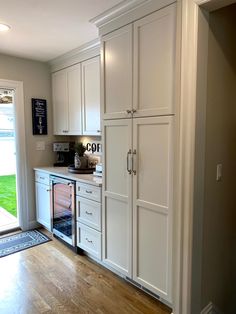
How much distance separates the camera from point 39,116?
11.6ft

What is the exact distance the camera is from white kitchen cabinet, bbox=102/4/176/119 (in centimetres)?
171

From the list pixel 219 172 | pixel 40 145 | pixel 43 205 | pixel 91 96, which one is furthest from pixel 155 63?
pixel 43 205

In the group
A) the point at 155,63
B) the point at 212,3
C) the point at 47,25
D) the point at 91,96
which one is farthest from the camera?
the point at 91,96

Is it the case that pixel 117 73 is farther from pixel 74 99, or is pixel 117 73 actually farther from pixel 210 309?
pixel 210 309

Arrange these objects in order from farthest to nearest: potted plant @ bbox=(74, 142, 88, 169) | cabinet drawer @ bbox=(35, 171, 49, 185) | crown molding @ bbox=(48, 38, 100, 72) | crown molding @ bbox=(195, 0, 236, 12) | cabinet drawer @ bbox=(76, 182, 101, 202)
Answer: cabinet drawer @ bbox=(35, 171, 49, 185)
potted plant @ bbox=(74, 142, 88, 169)
crown molding @ bbox=(48, 38, 100, 72)
cabinet drawer @ bbox=(76, 182, 101, 202)
crown molding @ bbox=(195, 0, 236, 12)

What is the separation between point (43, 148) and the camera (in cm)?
364

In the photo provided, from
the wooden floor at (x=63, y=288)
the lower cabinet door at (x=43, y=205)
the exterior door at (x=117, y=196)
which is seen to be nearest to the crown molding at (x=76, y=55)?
the exterior door at (x=117, y=196)

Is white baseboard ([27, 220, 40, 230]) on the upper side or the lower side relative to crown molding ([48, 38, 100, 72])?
lower

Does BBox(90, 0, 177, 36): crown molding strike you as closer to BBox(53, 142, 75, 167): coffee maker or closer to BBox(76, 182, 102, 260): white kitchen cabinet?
BBox(76, 182, 102, 260): white kitchen cabinet

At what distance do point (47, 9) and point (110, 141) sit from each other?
A: 4.04 ft

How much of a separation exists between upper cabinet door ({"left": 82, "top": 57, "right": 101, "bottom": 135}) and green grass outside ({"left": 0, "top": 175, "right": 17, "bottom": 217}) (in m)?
1.52

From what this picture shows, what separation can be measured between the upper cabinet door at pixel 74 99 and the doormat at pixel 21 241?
1.50m

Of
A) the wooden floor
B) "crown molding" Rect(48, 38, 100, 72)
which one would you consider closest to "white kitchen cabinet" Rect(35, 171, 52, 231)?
the wooden floor

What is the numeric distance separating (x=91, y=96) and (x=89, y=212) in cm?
138
